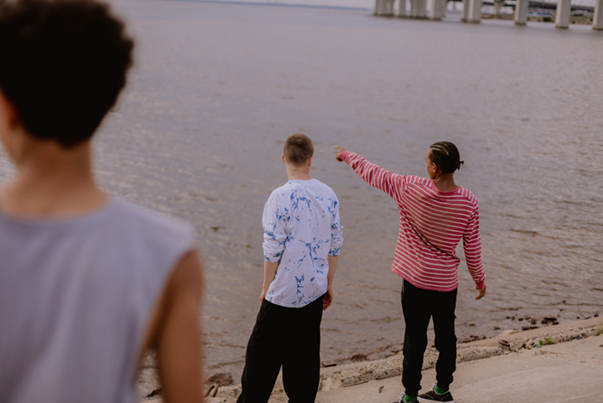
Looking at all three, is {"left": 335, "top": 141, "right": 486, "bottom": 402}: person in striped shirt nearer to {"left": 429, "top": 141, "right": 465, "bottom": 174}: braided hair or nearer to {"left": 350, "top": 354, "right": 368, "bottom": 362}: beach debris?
{"left": 429, "top": 141, "right": 465, "bottom": 174}: braided hair

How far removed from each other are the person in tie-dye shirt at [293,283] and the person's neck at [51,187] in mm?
2699

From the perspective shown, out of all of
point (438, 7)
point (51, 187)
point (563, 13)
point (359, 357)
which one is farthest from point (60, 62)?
point (438, 7)

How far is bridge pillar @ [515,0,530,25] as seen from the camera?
164125 millimetres

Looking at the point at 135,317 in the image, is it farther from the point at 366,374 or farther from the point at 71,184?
the point at 366,374

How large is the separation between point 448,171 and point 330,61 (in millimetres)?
55552

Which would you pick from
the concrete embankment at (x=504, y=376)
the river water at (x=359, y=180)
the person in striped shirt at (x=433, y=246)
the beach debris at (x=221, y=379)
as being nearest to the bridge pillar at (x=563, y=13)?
→ the river water at (x=359, y=180)

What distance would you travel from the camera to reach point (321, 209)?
4.05 m

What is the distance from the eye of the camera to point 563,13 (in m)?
148

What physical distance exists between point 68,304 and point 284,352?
3.06 m

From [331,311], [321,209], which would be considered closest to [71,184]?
[321,209]

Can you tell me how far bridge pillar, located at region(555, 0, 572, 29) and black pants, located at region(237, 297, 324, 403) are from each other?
16076 centimetres

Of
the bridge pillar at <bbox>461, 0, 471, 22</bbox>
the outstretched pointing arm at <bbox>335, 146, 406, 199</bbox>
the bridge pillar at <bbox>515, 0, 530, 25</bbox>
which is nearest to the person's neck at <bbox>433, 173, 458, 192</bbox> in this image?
the outstretched pointing arm at <bbox>335, 146, 406, 199</bbox>

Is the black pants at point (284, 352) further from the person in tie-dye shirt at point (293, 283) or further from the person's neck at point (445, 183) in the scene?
the person's neck at point (445, 183)

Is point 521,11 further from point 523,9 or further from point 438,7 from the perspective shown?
point 438,7
